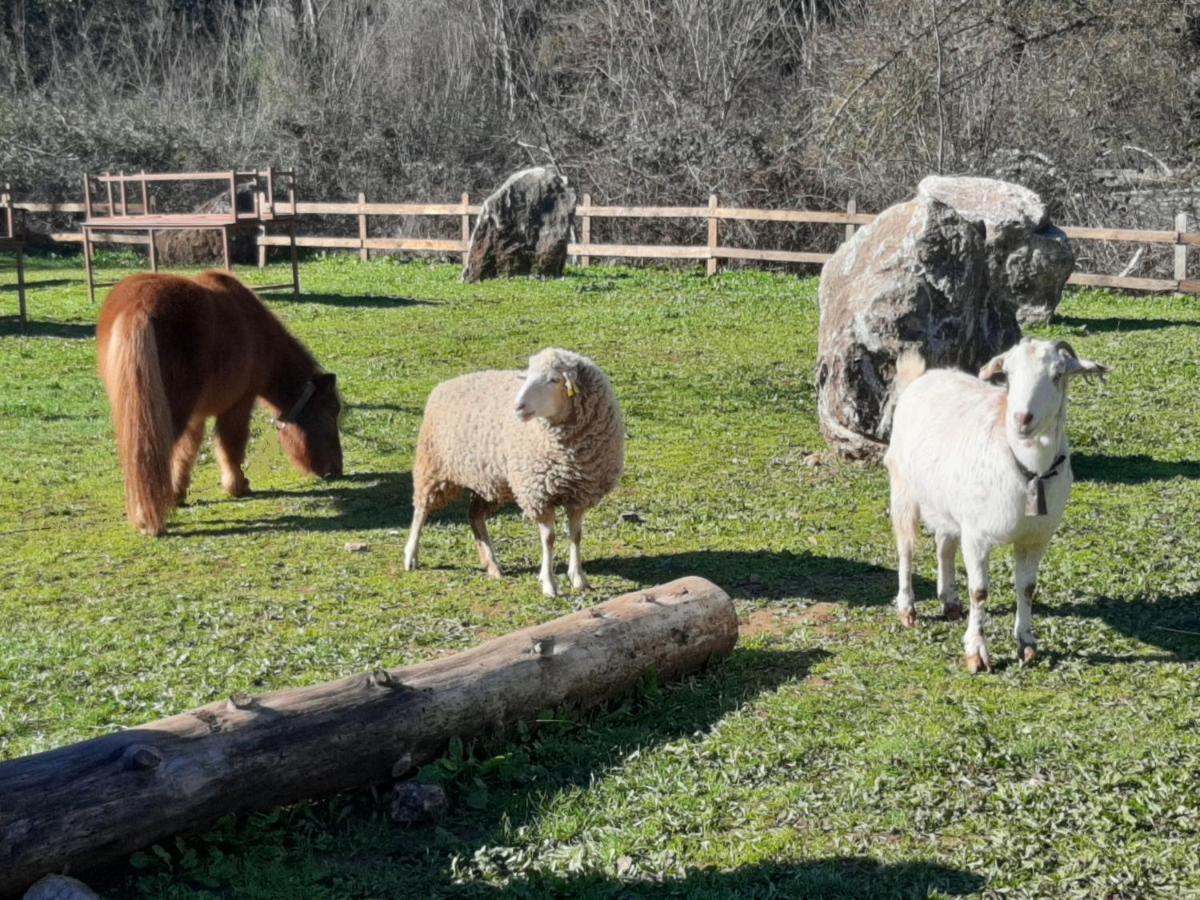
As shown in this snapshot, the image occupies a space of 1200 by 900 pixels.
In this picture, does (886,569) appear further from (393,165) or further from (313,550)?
(393,165)

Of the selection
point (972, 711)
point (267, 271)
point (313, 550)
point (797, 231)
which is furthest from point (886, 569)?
point (267, 271)

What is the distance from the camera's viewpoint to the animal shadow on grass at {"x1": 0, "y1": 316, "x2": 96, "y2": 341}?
18.4 m

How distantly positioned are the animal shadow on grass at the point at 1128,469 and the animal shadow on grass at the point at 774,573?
2910 mm

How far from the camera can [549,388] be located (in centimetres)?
754

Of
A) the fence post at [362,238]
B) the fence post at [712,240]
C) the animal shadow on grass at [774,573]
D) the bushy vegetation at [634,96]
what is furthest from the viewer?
the fence post at [362,238]

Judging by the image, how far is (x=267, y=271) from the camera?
26281 mm

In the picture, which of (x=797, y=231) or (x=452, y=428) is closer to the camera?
(x=452, y=428)

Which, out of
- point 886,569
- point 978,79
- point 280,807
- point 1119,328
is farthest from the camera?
point 978,79

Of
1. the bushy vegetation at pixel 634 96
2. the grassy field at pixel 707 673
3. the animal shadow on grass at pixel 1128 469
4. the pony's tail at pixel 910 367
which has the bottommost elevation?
the grassy field at pixel 707 673

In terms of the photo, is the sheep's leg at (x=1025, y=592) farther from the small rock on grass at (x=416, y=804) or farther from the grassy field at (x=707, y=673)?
the small rock on grass at (x=416, y=804)

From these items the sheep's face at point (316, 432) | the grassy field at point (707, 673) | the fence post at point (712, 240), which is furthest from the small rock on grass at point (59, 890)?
the fence post at point (712, 240)

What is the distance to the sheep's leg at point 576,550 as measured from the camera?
312 inches

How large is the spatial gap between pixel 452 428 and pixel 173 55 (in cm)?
3593

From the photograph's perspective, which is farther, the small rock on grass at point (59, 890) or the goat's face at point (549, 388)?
the goat's face at point (549, 388)
